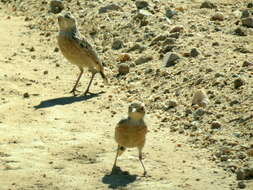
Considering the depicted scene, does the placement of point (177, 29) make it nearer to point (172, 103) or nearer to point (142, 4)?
point (142, 4)

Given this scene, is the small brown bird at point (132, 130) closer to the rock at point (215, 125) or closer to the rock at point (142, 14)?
the rock at point (215, 125)

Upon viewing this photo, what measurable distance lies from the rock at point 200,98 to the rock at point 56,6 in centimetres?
603

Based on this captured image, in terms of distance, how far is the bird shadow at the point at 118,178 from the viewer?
9.49 m

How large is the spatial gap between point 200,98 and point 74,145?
2063 mm

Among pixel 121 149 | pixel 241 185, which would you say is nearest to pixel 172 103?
pixel 121 149

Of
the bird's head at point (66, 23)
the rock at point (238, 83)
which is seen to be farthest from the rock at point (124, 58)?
the rock at point (238, 83)

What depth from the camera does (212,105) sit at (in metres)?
11.5

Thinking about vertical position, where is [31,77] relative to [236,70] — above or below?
below

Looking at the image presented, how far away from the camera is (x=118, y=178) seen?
966 centimetres

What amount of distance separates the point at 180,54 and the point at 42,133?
10.6ft

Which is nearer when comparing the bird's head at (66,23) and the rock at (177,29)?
the bird's head at (66,23)

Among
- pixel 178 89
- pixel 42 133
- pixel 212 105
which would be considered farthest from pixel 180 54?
pixel 42 133

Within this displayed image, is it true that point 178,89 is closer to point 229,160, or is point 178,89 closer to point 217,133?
point 217,133

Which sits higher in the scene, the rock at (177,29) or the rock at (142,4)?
the rock at (177,29)
